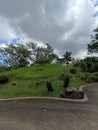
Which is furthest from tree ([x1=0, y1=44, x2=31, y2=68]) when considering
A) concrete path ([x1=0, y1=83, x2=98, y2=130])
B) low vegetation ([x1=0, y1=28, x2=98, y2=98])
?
concrete path ([x1=0, y1=83, x2=98, y2=130])

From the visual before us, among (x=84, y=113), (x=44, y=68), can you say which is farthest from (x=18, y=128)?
(x=44, y=68)

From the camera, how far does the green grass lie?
53.0 ft

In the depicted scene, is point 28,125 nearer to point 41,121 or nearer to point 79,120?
point 41,121

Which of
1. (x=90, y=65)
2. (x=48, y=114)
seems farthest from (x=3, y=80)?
(x=48, y=114)

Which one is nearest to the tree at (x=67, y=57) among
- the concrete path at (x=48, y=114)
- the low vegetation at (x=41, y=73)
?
the low vegetation at (x=41, y=73)

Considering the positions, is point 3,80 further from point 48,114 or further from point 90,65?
point 48,114

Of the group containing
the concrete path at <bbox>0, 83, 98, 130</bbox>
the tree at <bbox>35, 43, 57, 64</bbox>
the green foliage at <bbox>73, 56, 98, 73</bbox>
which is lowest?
the concrete path at <bbox>0, 83, 98, 130</bbox>

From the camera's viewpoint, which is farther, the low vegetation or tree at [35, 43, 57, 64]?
tree at [35, 43, 57, 64]

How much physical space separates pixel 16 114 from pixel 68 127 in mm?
2840

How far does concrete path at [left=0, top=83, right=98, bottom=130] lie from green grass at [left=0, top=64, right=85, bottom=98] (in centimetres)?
266

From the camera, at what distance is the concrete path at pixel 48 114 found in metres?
8.91

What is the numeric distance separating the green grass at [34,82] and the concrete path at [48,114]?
2.66 metres

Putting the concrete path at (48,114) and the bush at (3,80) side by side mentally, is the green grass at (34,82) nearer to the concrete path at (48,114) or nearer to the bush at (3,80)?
the bush at (3,80)

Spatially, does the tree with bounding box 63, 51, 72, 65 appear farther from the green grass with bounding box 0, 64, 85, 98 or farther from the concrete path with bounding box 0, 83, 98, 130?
the concrete path with bounding box 0, 83, 98, 130
